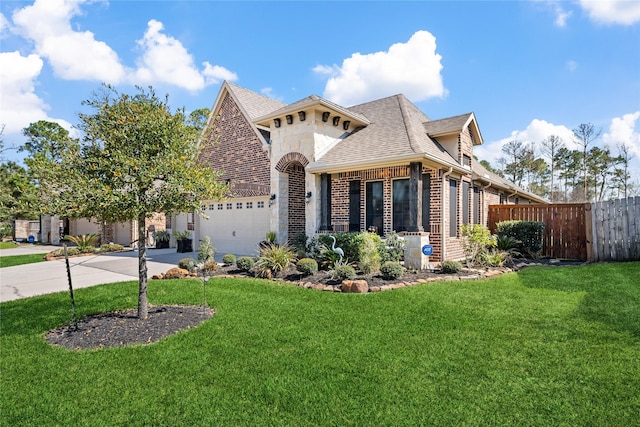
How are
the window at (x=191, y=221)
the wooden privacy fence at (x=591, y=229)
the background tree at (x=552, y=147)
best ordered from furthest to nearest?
the background tree at (x=552, y=147) → the window at (x=191, y=221) → the wooden privacy fence at (x=591, y=229)

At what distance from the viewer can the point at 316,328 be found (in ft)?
15.7

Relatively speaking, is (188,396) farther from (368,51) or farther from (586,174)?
(586,174)

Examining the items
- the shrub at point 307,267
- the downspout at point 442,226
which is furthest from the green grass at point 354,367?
the downspout at point 442,226

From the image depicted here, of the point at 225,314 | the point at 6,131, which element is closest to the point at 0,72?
the point at 6,131

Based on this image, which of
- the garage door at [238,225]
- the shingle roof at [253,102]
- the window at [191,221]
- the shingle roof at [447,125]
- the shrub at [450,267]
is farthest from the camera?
the window at [191,221]

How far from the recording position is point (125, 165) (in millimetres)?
4613

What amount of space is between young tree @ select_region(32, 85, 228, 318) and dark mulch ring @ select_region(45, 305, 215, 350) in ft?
5.57

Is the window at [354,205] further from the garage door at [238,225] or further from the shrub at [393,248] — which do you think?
the garage door at [238,225]

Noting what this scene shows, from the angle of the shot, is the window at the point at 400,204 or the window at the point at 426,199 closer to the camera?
the window at the point at 426,199

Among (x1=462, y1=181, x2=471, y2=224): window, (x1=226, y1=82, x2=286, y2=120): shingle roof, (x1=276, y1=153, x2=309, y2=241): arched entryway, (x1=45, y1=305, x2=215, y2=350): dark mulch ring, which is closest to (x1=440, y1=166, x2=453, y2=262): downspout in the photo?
(x1=462, y1=181, x2=471, y2=224): window

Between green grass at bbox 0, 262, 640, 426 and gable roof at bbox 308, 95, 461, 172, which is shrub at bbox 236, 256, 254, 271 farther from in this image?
gable roof at bbox 308, 95, 461, 172

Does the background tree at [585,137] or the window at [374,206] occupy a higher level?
the background tree at [585,137]

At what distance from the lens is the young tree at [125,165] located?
449 centimetres

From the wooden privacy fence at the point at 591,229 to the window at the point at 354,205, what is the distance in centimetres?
699
